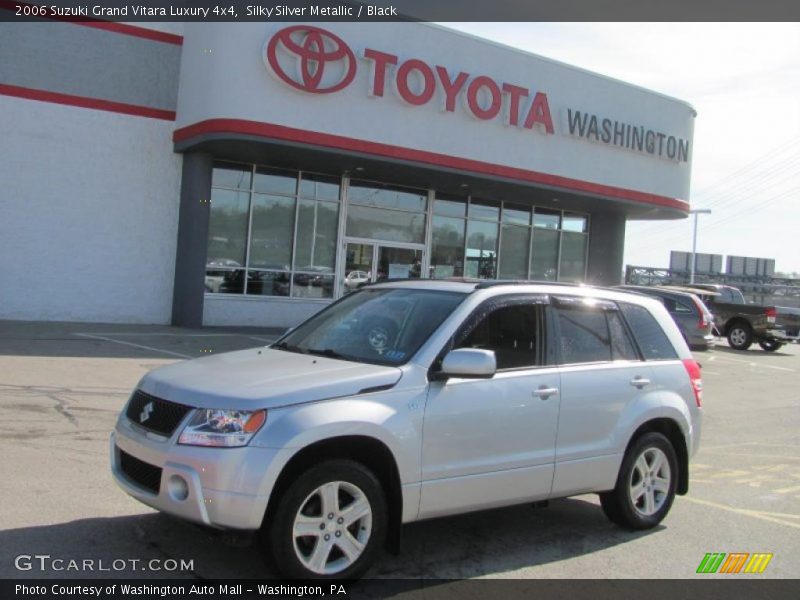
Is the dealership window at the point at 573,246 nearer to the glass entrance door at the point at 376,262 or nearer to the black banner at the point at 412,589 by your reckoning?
the glass entrance door at the point at 376,262

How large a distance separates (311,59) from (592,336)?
1210 cm

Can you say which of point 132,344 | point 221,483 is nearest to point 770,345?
point 132,344

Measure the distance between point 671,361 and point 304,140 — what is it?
1124cm

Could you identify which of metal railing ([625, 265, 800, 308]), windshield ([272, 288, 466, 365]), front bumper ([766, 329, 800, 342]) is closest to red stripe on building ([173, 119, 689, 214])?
front bumper ([766, 329, 800, 342])

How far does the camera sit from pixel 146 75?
55.9 feet

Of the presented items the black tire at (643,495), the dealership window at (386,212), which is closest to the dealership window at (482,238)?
the dealership window at (386,212)

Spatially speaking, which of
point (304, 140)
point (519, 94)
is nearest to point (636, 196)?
point (519, 94)

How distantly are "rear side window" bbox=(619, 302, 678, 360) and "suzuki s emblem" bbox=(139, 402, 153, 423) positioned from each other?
363cm

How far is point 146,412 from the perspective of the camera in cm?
442

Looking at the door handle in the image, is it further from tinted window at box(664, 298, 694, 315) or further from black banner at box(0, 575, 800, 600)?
tinted window at box(664, 298, 694, 315)

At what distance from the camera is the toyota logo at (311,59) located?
618 inches

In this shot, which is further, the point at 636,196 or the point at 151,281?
the point at 636,196

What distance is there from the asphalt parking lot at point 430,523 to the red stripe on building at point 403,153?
6916 mm

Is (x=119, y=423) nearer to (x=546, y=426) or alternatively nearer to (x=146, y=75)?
(x=546, y=426)
